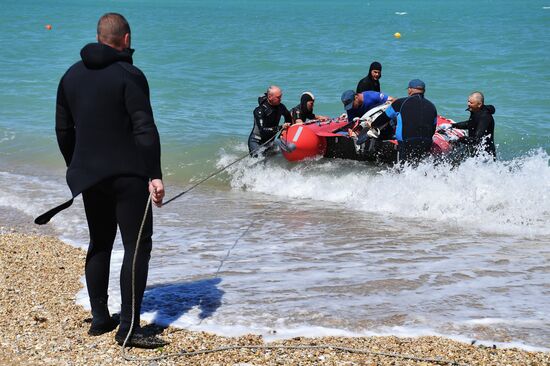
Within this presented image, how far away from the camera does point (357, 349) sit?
4738 millimetres

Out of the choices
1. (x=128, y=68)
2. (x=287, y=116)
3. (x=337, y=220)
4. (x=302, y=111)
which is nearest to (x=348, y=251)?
(x=337, y=220)

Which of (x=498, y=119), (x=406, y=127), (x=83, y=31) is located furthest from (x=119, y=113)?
(x=83, y=31)

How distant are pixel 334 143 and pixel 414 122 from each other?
5.23 feet

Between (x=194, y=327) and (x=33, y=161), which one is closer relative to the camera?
(x=194, y=327)

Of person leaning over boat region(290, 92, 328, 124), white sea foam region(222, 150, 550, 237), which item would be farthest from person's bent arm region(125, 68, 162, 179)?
person leaning over boat region(290, 92, 328, 124)

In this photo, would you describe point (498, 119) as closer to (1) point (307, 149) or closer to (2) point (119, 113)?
(1) point (307, 149)

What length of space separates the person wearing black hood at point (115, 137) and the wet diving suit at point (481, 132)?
23.8ft

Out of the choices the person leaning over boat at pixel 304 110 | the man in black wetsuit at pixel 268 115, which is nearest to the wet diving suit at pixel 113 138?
the man in black wetsuit at pixel 268 115

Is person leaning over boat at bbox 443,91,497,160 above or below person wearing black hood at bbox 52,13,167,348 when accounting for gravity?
below

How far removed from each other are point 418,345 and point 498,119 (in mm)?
15366

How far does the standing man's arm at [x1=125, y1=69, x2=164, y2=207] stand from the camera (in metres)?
4.44

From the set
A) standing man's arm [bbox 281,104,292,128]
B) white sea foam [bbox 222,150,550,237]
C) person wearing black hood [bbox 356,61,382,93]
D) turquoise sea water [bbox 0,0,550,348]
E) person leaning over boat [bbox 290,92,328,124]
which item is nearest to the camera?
turquoise sea water [bbox 0,0,550,348]

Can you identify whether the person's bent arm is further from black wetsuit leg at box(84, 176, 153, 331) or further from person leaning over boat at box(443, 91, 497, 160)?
person leaning over boat at box(443, 91, 497, 160)

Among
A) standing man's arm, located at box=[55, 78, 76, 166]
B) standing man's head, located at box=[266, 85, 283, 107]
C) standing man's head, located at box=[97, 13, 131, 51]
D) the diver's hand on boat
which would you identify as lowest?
the diver's hand on boat
